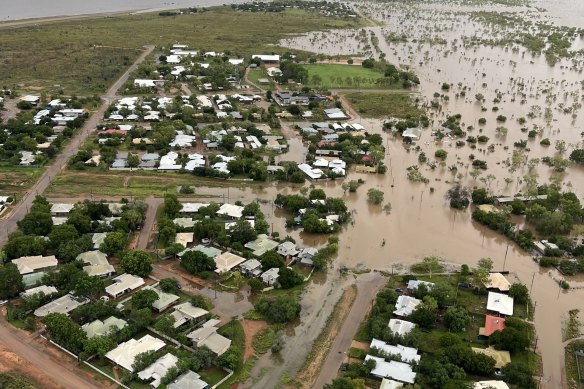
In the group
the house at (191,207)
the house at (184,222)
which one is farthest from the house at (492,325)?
the house at (191,207)

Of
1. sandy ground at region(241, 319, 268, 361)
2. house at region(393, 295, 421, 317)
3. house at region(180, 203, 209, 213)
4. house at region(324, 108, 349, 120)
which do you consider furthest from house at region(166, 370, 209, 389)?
house at region(324, 108, 349, 120)

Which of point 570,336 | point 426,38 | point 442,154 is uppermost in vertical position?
point 426,38

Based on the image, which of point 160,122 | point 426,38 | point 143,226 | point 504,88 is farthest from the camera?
point 426,38

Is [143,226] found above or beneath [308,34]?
beneath

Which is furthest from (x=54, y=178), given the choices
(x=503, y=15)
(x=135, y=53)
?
(x=503, y=15)

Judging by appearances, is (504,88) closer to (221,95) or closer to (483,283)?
(221,95)

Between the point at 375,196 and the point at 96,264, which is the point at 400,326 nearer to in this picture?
the point at 375,196

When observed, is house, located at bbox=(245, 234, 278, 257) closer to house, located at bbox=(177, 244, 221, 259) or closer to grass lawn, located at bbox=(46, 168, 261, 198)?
house, located at bbox=(177, 244, 221, 259)

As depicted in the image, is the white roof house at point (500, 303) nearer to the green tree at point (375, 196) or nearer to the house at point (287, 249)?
the house at point (287, 249)
